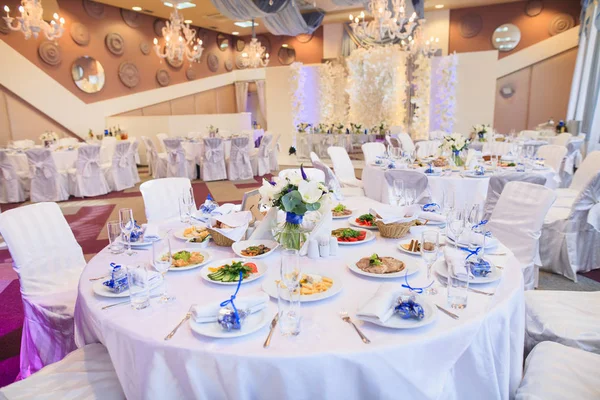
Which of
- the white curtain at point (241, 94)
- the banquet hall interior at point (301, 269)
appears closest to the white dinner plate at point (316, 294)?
the banquet hall interior at point (301, 269)

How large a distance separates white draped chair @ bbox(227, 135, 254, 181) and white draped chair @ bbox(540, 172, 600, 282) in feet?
21.4

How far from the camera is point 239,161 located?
9258mm

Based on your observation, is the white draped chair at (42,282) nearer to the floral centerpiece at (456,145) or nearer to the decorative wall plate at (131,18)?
the floral centerpiece at (456,145)

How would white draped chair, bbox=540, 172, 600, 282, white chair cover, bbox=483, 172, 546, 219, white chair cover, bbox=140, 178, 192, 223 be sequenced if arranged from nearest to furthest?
white chair cover, bbox=140, 178, 192, 223
white draped chair, bbox=540, 172, 600, 282
white chair cover, bbox=483, 172, 546, 219

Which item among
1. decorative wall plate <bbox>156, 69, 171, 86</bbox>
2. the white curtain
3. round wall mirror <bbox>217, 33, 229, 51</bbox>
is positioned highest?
round wall mirror <bbox>217, 33, 229, 51</bbox>

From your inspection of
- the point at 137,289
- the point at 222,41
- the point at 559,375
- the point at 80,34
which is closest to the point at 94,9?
the point at 80,34

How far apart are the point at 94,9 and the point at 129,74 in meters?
1.87

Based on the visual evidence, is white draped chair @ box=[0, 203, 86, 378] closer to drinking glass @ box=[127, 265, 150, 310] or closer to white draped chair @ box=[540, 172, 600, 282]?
drinking glass @ box=[127, 265, 150, 310]

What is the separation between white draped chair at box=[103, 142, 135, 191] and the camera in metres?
8.03

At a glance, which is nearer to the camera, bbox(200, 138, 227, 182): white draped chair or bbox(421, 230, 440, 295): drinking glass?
bbox(421, 230, 440, 295): drinking glass

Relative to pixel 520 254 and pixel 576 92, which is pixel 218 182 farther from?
pixel 576 92

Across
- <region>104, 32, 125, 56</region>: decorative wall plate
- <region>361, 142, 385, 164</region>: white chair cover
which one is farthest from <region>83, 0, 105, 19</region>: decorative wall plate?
<region>361, 142, 385, 164</region>: white chair cover

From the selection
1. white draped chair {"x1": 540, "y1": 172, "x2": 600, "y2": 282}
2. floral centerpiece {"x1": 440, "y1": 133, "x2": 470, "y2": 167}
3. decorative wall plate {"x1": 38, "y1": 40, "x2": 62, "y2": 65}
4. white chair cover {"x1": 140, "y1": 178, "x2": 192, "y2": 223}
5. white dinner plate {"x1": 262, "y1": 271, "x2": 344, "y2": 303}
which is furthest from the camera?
decorative wall plate {"x1": 38, "y1": 40, "x2": 62, "y2": 65}

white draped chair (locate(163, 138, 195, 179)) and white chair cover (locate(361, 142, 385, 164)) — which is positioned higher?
white chair cover (locate(361, 142, 385, 164))
